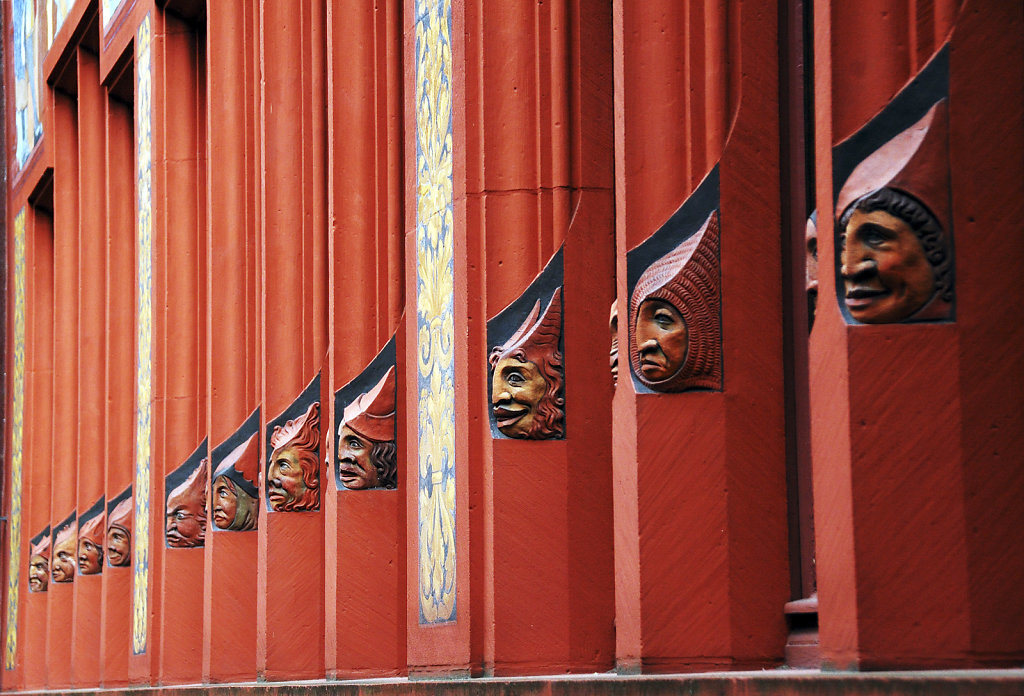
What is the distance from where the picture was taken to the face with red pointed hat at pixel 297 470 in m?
10.5

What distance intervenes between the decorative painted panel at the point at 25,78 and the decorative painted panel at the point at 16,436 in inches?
32.3

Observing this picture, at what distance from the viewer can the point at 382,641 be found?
916cm

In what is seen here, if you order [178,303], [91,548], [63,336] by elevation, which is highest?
[63,336]

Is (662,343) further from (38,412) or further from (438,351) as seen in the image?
(38,412)

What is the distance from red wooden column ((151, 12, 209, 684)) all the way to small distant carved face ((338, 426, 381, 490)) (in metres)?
4.01

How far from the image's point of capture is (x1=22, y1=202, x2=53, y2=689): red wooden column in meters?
19.3

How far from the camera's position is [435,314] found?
780cm

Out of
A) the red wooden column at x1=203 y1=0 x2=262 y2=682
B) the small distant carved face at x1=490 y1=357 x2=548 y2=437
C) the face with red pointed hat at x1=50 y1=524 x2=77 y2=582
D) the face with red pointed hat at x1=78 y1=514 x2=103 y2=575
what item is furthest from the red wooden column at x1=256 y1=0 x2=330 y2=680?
the face with red pointed hat at x1=50 y1=524 x2=77 y2=582

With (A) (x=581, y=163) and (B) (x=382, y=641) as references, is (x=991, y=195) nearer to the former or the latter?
(A) (x=581, y=163)

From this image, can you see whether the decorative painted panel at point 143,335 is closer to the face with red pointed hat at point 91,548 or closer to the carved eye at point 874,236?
the face with red pointed hat at point 91,548

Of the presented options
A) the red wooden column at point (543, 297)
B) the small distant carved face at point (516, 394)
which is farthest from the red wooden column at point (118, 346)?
the small distant carved face at point (516, 394)

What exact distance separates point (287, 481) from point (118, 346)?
545cm

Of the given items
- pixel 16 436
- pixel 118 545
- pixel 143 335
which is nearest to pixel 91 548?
pixel 118 545

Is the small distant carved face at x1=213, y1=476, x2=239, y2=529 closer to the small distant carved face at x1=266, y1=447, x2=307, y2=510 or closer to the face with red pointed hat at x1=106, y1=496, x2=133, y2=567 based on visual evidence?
A: the small distant carved face at x1=266, y1=447, x2=307, y2=510
